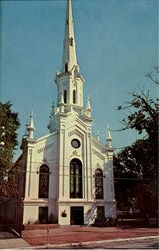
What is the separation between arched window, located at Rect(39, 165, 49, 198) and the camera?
80.4 ft

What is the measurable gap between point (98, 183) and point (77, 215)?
396cm

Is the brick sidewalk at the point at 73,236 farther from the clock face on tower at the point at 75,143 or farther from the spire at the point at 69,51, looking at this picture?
the spire at the point at 69,51

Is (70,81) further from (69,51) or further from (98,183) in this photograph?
(98,183)

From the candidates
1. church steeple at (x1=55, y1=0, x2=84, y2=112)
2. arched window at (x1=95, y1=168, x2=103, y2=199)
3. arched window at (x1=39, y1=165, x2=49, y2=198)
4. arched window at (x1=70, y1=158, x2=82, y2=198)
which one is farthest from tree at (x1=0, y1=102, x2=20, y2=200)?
church steeple at (x1=55, y1=0, x2=84, y2=112)

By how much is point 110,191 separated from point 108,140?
227 inches

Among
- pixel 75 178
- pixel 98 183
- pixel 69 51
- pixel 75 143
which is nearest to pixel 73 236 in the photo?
pixel 75 178

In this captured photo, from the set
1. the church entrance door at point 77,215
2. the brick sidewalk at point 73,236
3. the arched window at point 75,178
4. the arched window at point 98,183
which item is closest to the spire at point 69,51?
the arched window at point 75,178

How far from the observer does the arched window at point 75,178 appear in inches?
1003

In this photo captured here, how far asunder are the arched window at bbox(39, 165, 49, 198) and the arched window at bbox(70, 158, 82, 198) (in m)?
2.46

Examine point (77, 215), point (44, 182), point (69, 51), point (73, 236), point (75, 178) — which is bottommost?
point (73, 236)

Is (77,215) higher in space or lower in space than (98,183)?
lower

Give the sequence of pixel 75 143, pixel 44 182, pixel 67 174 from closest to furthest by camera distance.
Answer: pixel 44 182 → pixel 67 174 → pixel 75 143

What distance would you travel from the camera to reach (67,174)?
999 inches

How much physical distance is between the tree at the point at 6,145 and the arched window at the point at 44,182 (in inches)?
196
